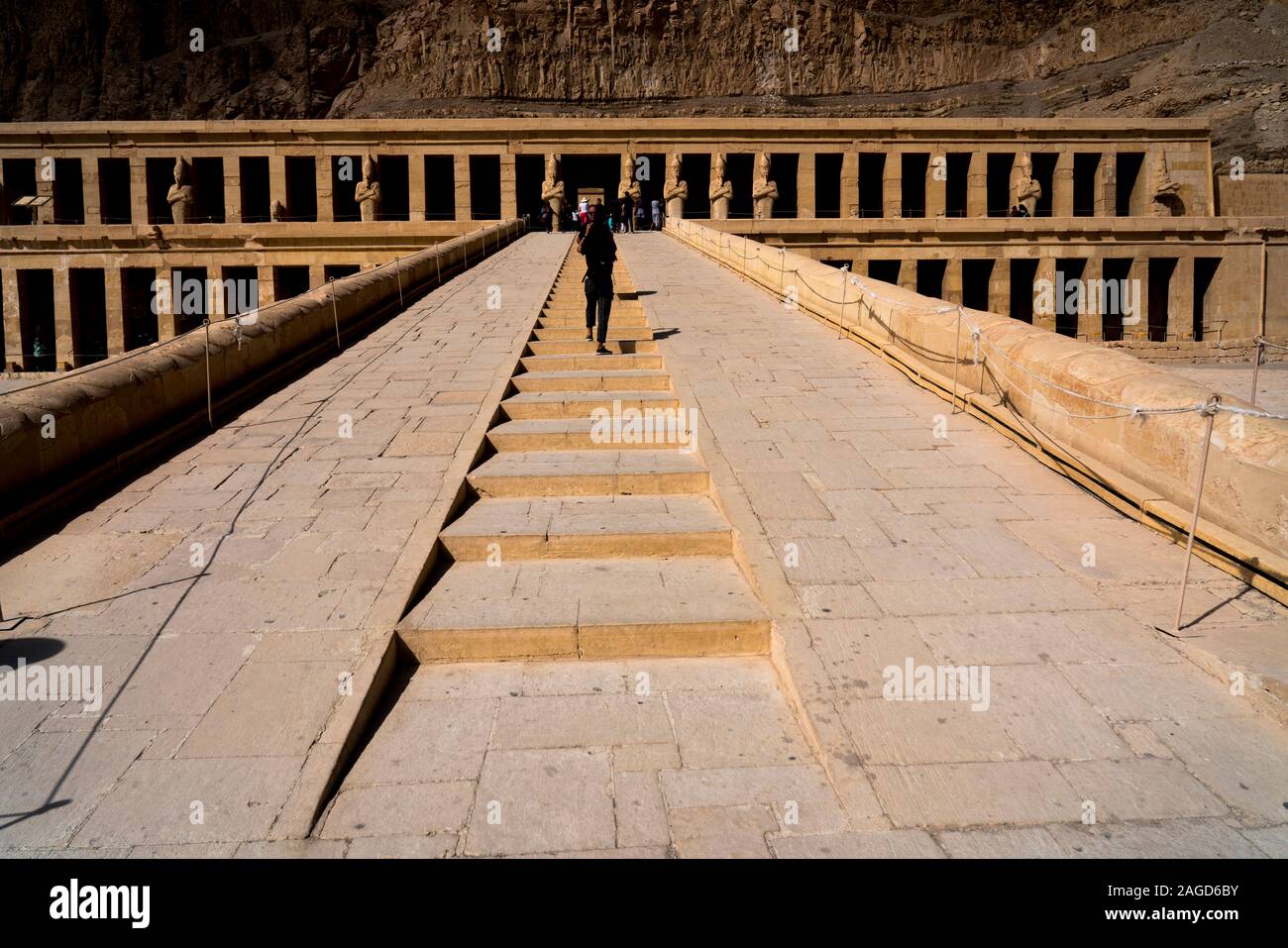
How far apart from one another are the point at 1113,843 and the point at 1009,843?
1.05ft

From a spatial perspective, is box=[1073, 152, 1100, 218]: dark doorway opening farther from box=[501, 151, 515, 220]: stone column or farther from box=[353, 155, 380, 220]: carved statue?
box=[353, 155, 380, 220]: carved statue

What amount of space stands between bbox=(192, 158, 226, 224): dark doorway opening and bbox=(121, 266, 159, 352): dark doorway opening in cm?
376

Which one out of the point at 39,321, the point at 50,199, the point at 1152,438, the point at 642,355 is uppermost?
the point at 50,199

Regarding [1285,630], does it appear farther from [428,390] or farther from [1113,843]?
[428,390]

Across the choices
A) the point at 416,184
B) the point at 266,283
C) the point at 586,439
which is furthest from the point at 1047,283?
the point at 266,283

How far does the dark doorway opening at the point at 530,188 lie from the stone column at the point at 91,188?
14.3 meters

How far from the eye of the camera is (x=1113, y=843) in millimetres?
2574

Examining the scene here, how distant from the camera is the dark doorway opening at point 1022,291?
1027 inches

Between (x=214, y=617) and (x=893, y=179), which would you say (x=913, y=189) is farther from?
(x=214, y=617)

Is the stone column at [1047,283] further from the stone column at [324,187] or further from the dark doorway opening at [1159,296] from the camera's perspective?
the stone column at [324,187]

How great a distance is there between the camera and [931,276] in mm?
26453

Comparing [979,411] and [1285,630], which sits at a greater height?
[979,411]

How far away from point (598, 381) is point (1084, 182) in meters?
30.4
